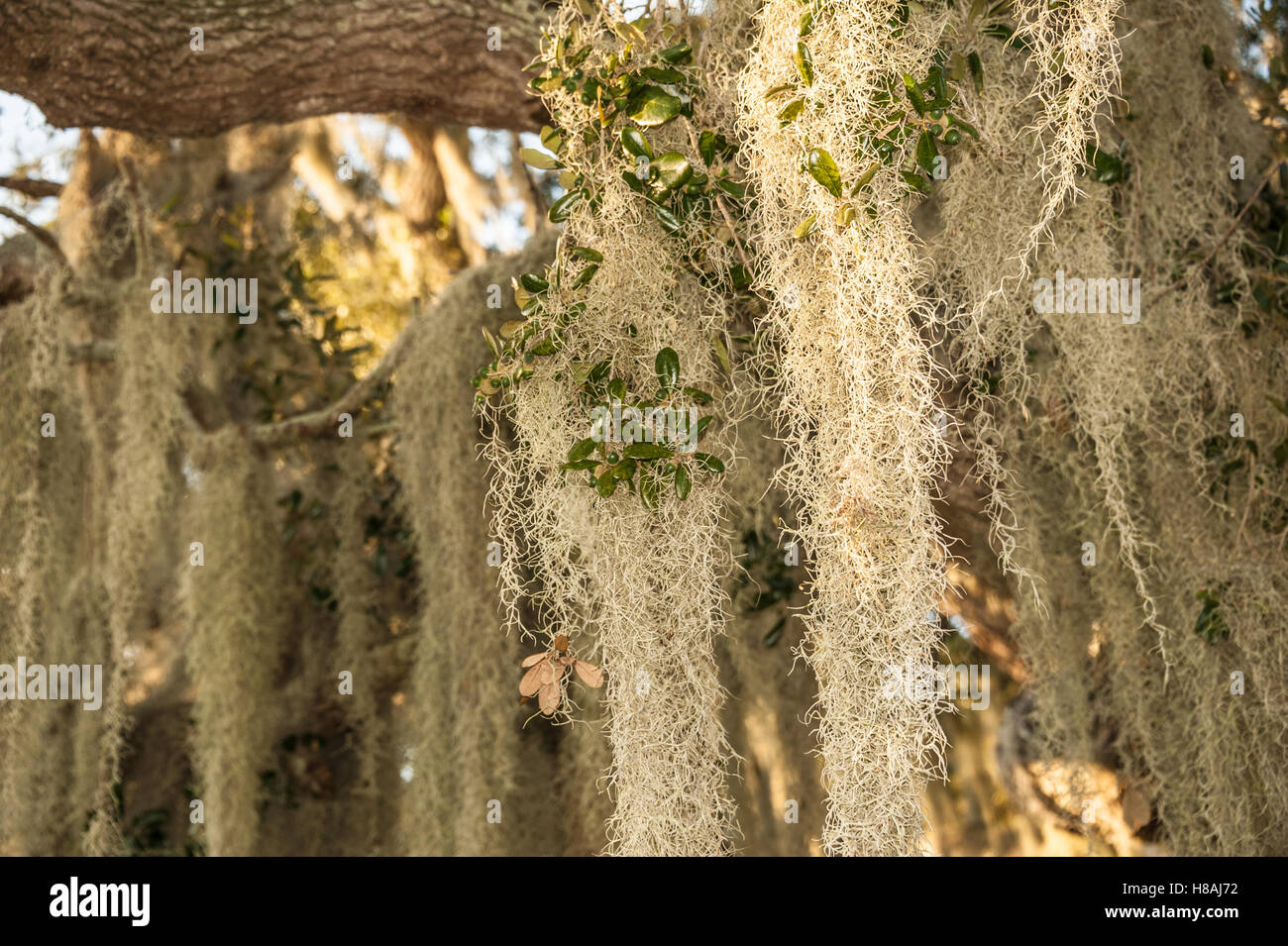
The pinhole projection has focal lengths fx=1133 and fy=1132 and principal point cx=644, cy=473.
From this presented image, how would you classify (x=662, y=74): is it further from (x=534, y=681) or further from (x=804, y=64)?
(x=534, y=681)

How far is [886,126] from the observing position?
1.29 meters

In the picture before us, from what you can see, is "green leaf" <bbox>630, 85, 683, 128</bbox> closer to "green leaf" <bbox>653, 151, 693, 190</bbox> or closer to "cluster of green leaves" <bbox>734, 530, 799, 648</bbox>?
"green leaf" <bbox>653, 151, 693, 190</bbox>

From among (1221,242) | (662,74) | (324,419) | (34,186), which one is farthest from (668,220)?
(34,186)

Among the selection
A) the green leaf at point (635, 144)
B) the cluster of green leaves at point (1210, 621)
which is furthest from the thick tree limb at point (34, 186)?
the cluster of green leaves at point (1210, 621)

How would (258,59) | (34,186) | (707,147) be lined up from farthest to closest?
(34,186) < (258,59) < (707,147)

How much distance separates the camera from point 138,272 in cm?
299

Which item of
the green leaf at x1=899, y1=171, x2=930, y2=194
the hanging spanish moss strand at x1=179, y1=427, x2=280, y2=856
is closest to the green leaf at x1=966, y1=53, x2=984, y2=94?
the green leaf at x1=899, y1=171, x2=930, y2=194

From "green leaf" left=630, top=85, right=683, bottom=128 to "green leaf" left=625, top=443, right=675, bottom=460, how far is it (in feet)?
1.29

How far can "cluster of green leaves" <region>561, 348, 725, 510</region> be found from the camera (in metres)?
1.38

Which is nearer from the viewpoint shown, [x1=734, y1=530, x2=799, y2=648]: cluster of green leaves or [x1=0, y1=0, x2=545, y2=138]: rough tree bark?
[x1=0, y1=0, x2=545, y2=138]: rough tree bark

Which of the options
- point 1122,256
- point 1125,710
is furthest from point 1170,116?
point 1125,710

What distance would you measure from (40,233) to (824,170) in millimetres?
2430
